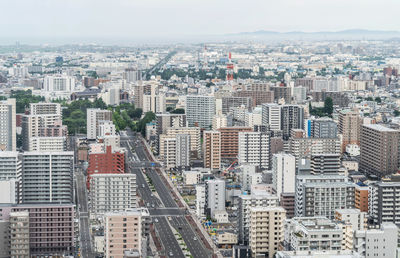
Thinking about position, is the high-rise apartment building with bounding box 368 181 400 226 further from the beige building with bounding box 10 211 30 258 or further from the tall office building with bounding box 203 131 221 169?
the tall office building with bounding box 203 131 221 169

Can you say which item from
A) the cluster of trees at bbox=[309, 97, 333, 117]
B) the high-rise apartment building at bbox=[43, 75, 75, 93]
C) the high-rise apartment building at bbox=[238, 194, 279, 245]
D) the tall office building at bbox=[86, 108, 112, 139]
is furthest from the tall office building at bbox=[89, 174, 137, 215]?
the high-rise apartment building at bbox=[43, 75, 75, 93]

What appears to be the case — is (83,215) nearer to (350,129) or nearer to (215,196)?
(215,196)

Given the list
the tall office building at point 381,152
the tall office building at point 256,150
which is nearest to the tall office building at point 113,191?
the tall office building at point 256,150

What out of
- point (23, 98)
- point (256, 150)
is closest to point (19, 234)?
point (256, 150)

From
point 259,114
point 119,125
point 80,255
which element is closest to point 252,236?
point 80,255

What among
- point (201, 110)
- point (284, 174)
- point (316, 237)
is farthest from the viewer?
point (201, 110)

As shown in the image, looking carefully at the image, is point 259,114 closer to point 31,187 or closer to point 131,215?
point 31,187
